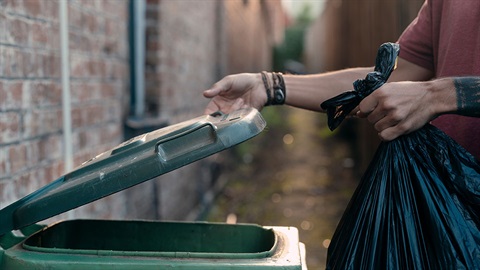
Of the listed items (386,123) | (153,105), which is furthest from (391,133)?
(153,105)

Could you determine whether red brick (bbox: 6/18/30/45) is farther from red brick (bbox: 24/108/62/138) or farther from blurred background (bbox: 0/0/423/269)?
red brick (bbox: 24/108/62/138)

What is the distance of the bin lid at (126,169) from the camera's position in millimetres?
1445

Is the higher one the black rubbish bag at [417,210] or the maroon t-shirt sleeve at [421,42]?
the maroon t-shirt sleeve at [421,42]

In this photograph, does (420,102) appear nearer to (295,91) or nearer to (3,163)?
(295,91)

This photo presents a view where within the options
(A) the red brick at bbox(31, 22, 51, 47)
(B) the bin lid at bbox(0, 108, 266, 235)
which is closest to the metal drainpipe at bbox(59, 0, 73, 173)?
→ (A) the red brick at bbox(31, 22, 51, 47)

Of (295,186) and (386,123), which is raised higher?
(386,123)

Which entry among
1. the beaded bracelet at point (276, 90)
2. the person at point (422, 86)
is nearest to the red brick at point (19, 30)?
the person at point (422, 86)

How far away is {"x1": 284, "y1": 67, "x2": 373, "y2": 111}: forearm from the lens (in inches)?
85.4

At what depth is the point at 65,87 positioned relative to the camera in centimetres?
251

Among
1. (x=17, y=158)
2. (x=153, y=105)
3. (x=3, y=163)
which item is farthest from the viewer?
(x=153, y=105)

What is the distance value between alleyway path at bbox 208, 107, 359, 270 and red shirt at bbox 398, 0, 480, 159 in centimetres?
172

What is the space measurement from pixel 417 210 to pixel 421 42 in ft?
2.58

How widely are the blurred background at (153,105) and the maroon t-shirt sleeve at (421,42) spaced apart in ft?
4.67

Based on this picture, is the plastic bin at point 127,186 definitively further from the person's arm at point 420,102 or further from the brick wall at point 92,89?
the brick wall at point 92,89
